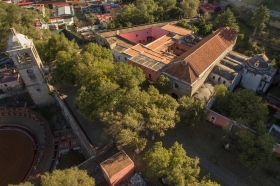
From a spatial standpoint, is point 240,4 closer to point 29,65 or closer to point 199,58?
point 199,58

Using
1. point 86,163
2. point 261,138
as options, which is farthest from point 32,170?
point 261,138

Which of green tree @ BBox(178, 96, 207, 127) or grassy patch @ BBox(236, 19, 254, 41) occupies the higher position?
grassy patch @ BBox(236, 19, 254, 41)

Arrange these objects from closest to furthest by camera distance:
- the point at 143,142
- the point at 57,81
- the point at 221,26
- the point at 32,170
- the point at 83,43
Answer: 1. the point at 143,142
2. the point at 32,170
3. the point at 57,81
4. the point at 221,26
5. the point at 83,43

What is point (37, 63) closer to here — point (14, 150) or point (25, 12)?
point (14, 150)

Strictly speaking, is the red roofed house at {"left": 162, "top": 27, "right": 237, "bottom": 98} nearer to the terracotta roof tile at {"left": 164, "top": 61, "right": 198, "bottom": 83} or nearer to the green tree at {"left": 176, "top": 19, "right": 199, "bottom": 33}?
the terracotta roof tile at {"left": 164, "top": 61, "right": 198, "bottom": 83}

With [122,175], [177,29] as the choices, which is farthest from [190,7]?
[122,175]

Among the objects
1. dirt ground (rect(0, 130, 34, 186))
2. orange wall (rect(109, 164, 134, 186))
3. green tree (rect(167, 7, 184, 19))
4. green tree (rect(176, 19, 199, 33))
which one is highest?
green tree (rect(167, 7, 184, 19))

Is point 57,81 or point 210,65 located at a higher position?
point 210,65

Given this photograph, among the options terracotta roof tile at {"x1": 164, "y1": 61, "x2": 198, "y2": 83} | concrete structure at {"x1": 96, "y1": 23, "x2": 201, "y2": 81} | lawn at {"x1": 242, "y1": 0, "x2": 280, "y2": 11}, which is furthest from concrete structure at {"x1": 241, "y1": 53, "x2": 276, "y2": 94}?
lawn at {"x1": 242, "y1": 0, "x2": 280, "y2": 11}
